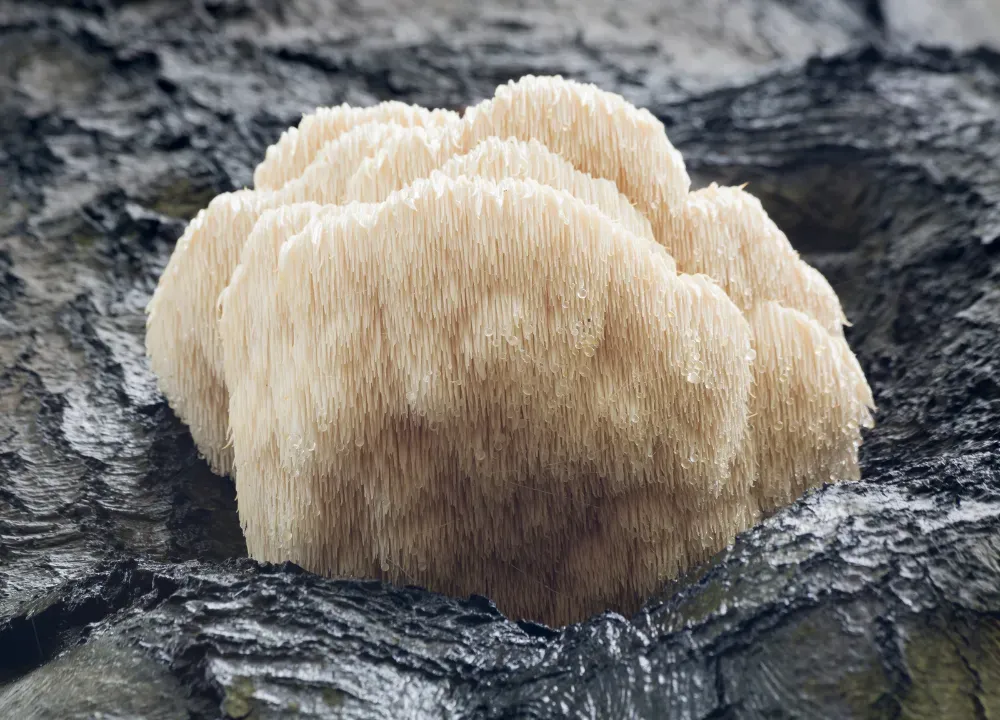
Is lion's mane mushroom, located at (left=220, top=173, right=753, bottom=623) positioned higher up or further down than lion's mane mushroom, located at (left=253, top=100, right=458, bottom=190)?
further down

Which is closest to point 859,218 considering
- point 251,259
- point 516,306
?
point 516,306

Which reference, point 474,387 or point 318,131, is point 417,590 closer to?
point 474,387

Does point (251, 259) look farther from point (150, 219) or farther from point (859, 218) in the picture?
point (859, 218)

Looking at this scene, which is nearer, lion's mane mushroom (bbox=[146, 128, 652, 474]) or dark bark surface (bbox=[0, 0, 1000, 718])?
dark bark surface (bbox=[0, 0, 1000, 718])

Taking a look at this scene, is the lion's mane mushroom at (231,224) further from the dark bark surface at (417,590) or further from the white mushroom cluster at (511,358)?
the dark bark surface at (417,590)

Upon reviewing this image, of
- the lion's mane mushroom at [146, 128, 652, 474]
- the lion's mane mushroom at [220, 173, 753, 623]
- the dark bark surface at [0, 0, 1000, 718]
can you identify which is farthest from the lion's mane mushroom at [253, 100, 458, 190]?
the dark bark surface at [0, 0, 1000, 718]

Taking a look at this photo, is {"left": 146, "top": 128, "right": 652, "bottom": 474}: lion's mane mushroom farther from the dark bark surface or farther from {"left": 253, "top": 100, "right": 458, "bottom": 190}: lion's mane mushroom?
the dark bark surface
